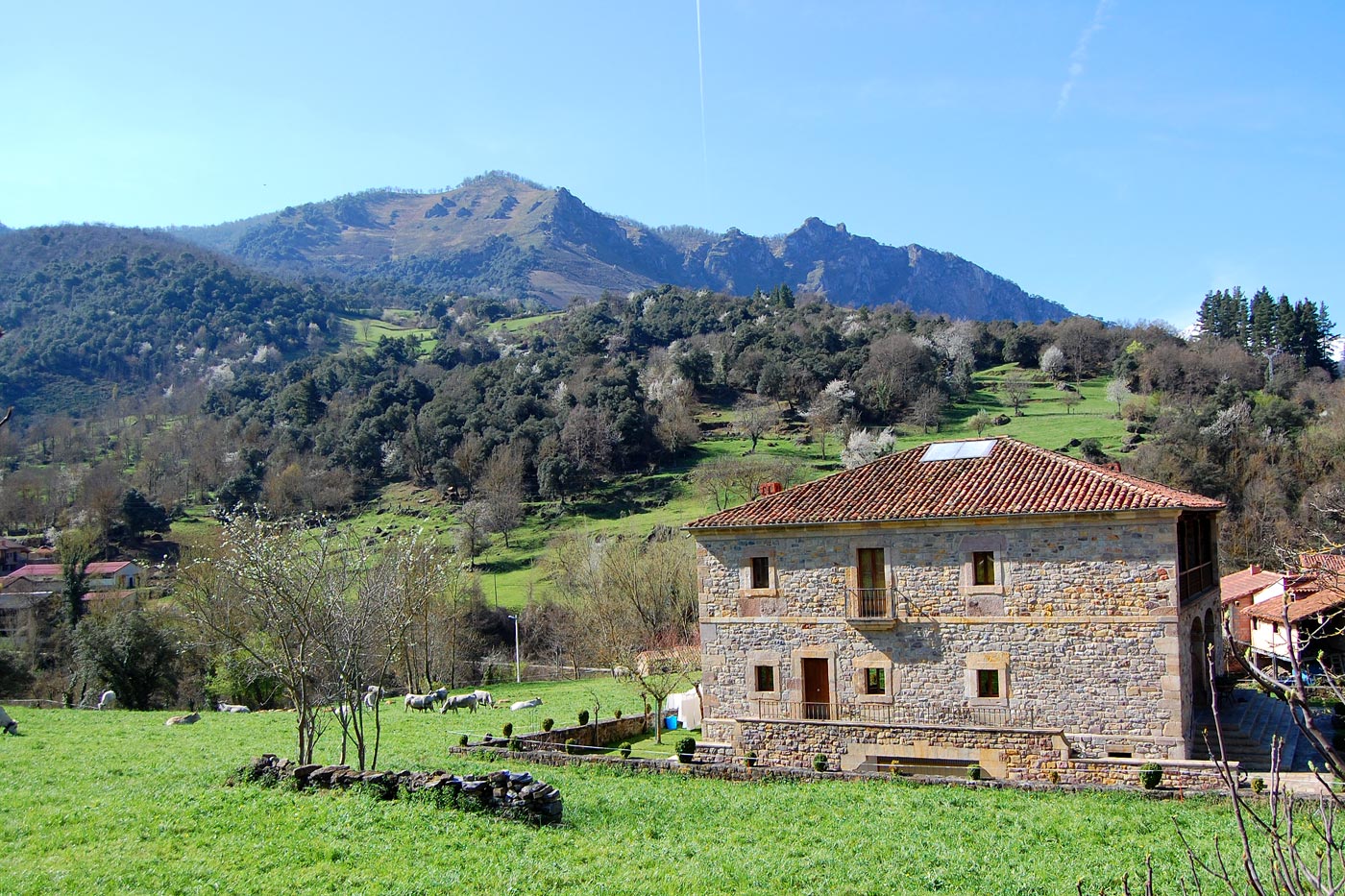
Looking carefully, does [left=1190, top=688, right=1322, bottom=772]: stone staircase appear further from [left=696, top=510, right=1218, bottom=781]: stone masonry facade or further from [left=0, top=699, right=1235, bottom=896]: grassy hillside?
[left=0, top=699, right=1235, bottom=896]: grassy hillside

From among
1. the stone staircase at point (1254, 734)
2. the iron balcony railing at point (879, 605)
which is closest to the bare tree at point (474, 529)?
the iron balcony railing at point (879, 605)

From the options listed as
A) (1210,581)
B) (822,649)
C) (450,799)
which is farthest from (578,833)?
(1210,581)

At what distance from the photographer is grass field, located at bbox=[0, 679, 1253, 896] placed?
1120 centimetres

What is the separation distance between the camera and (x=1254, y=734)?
22234 mm

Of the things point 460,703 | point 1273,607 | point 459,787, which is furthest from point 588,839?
point 1273,607

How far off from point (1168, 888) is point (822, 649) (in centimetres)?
1213

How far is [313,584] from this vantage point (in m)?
17.7

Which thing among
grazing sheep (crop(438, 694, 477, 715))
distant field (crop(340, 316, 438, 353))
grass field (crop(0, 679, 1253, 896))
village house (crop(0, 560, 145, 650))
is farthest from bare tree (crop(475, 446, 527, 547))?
distant field (crop(340, 316, 438, 353))

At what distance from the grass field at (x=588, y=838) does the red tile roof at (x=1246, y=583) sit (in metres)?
27.5

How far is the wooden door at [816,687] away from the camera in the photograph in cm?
2300

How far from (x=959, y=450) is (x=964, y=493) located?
3.22 metres

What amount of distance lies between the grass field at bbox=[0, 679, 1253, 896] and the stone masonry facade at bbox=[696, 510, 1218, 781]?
279 cm

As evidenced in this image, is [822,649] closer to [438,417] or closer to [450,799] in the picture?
[450,799]

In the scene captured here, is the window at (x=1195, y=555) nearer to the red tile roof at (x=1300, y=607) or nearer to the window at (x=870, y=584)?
the window at (x=870, y=584)
